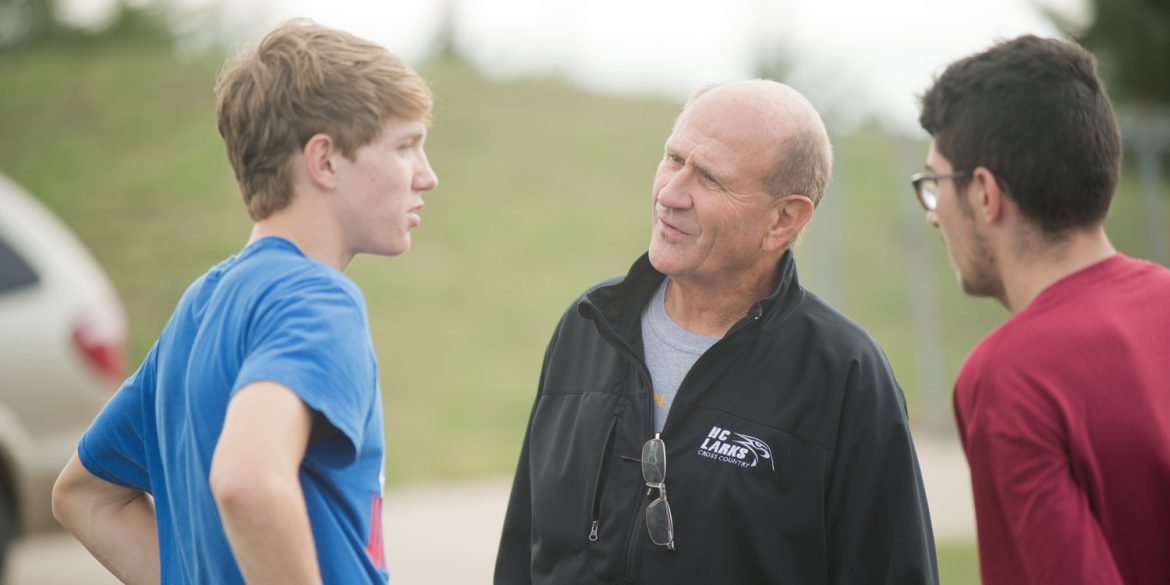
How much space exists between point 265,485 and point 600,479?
102 cm

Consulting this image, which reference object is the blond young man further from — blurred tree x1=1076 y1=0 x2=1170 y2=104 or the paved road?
blurred tree x1=1076 y1=0 x2=1170 y2=104

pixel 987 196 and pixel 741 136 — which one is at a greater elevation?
pixel 741 136

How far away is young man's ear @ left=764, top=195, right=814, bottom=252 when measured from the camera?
2869 mm

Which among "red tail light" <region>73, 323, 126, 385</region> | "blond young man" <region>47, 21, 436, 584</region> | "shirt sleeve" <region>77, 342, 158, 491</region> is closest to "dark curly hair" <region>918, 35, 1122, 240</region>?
"blond young man" <region>47, 21, 436, 584</region>

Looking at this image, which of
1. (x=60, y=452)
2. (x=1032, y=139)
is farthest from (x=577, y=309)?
(x=60, y=452)

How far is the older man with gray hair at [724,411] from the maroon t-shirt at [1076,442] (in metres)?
0.35

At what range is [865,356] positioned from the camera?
2.69m

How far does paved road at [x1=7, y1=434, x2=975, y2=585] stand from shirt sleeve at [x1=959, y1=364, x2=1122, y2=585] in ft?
17.1

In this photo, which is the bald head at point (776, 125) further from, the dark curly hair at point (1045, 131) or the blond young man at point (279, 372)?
the blond young man at point (279, 372)

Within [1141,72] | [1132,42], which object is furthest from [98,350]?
[1141,72]

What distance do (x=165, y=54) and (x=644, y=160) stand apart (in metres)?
8.02

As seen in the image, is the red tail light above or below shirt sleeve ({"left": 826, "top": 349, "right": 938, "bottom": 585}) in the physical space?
above

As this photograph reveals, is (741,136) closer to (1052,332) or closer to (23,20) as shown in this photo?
(1052,332)

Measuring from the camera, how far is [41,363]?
237 inches
